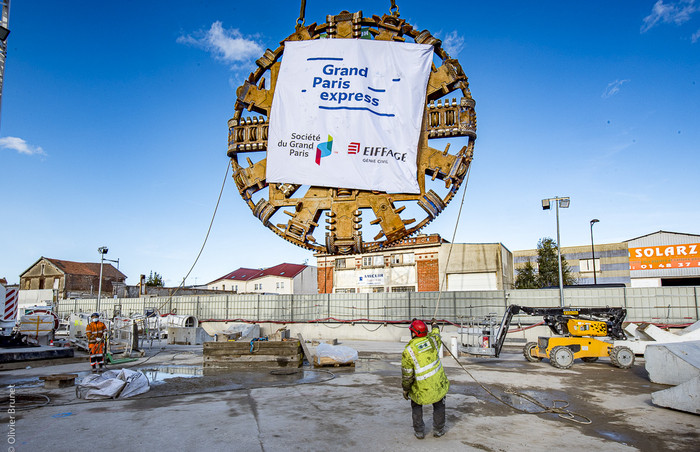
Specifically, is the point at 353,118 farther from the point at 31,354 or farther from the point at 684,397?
the point at 31,354

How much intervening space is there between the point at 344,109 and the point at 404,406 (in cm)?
748

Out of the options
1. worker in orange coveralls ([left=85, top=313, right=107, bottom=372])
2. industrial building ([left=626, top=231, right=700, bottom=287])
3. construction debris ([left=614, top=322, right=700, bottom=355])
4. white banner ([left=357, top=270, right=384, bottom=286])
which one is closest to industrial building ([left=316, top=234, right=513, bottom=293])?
white banner ([left=357, top=270, right=384, bottom=286])

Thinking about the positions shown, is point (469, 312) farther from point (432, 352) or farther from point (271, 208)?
point (432, 352)

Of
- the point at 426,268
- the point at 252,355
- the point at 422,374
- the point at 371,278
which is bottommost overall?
the point at 252,355

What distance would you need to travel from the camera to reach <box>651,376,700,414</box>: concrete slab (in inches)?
299

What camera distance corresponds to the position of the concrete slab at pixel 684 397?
7.59m

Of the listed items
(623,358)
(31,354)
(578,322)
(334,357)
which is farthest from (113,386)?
(623,358)

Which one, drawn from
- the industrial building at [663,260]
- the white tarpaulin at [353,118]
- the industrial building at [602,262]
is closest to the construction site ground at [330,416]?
Result: the white tarpaulin at [353,118]

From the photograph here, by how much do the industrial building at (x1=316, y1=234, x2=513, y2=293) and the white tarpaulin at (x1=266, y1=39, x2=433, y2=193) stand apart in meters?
26.1

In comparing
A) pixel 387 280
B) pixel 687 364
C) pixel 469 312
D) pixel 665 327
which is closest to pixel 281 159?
→ pixel 687 364

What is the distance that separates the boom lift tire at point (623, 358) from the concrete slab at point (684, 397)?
6.12 meters

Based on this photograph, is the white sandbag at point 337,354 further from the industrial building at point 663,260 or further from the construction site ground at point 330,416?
the industrial building at point 663,260

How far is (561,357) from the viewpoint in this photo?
13.9 m

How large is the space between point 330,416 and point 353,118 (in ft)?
24.6
